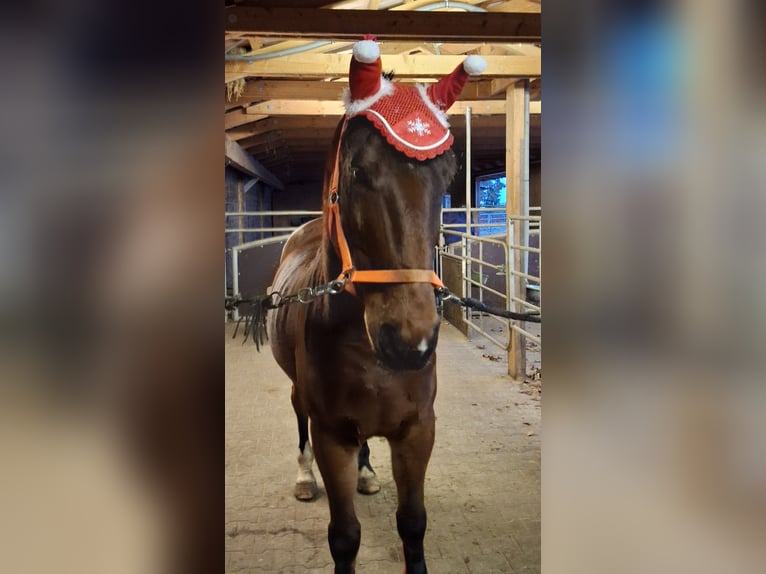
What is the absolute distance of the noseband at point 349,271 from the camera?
1111 mm

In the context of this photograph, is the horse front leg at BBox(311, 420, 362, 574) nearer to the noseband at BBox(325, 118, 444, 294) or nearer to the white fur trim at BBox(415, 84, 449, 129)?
the noseband at BBox(325, 118, 444, 294)

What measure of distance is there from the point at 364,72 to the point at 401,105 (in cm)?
10

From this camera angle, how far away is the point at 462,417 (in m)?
1.69

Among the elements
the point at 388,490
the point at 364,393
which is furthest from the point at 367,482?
the point at 364,393

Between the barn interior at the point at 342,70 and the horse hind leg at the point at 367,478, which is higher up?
the barn interior at the point at 342,70

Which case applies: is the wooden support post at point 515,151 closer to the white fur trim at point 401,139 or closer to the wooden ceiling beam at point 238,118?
the white fur trim at point 401,139

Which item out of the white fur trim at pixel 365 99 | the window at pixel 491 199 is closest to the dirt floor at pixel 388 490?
the window at pixel 491 199

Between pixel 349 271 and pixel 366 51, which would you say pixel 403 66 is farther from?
pixel 349 271

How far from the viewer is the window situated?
1.63 m
